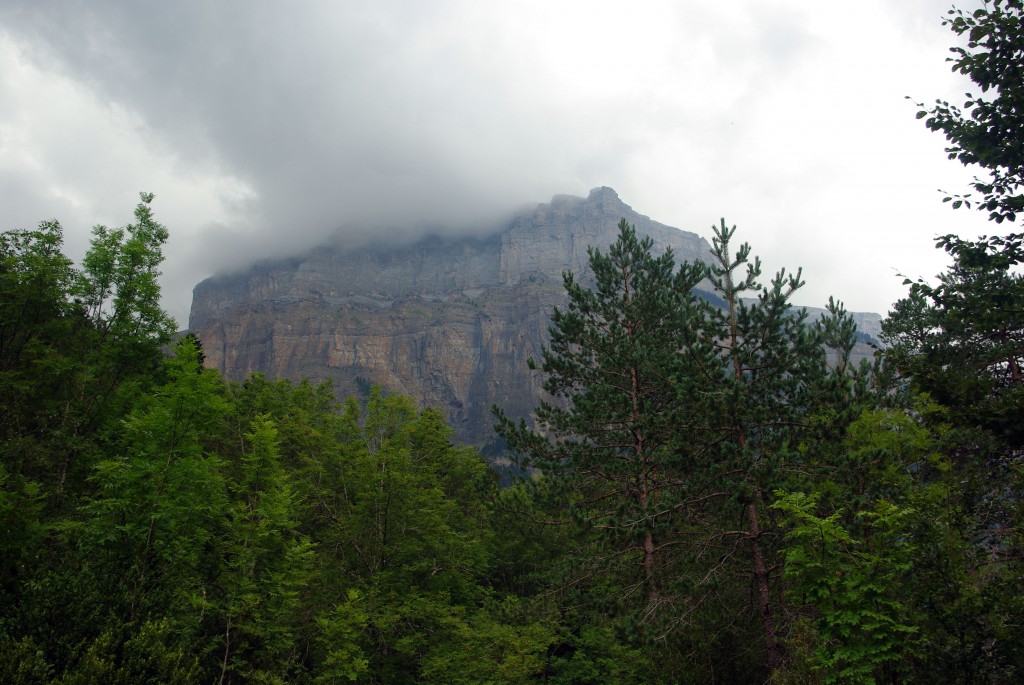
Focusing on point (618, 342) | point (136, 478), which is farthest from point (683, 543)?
point (136, 478)

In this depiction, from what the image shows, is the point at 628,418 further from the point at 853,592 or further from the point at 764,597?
the point at 853,592

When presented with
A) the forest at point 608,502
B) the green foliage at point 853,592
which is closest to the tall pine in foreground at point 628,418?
the forest at point 608,502

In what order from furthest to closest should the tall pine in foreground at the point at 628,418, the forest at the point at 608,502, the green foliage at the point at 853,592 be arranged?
the tall pine in foreground at the point at 628,418 < the forest at the point at 608,502 < the green foliage at the point at 853,592

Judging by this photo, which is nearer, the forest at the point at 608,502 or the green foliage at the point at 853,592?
the green foliage at the point at 853,592

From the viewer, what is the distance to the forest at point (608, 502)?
9469 millimetres

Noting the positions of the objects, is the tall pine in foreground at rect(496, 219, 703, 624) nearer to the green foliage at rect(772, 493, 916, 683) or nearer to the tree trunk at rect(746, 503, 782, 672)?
the tree trunk at rect(746, 503, 782, 672)

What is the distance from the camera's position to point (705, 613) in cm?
1320

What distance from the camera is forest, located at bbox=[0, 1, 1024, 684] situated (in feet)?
31.1

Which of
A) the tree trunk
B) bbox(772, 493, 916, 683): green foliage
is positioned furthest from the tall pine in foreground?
bbox(772, 493, 916, 683): green foliage

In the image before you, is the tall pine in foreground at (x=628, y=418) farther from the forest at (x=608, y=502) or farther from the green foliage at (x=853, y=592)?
the green foliage at (x=853, y=592)

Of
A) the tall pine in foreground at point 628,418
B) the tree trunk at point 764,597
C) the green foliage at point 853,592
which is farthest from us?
the tall pine in foreground at point 628,418

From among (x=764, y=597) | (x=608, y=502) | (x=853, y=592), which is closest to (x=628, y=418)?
(x=608, y=502)

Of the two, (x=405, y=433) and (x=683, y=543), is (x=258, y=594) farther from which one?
(x=683, y=543)

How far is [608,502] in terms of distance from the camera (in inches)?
691
